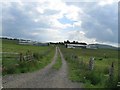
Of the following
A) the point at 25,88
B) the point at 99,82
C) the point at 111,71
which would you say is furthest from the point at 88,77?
the point at 25,88

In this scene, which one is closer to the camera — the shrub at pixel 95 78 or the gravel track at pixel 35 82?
the gravel track at pixel 35 82

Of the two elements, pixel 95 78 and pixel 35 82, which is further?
pixel 95 78

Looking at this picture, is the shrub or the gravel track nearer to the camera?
the gravel track

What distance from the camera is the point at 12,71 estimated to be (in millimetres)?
24328

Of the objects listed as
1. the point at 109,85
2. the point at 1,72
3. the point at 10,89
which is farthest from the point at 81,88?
the point at 1,72

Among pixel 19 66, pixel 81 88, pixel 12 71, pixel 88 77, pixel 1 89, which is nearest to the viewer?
pixel 1 89

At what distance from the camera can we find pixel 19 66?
2725 cm

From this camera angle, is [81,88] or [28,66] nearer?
[81,88]

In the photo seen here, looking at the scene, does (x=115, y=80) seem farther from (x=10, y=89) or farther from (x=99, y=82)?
(x=10, y=89)

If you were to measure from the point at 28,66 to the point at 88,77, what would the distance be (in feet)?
27.1

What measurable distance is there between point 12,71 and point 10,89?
30.4 feet

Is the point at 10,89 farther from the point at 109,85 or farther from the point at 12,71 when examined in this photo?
the point at 12,71

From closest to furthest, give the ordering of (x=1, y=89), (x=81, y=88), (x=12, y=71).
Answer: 1. (x=1, y=89)
2. (x=81, y=88)
3. (x=12, y=71)

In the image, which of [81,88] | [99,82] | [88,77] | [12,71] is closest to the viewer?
[81,88]
